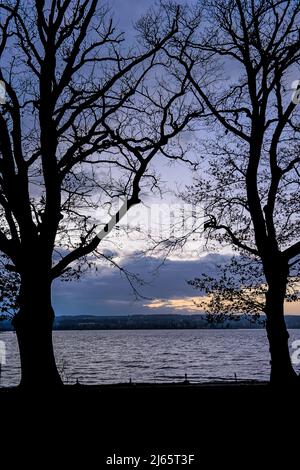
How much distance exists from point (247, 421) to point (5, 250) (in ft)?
28.6

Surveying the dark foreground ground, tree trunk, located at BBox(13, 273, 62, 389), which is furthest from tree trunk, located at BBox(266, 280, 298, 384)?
tree trunk, located at BBox(13, 273, 62, 389)

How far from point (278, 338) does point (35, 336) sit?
27.7 feet

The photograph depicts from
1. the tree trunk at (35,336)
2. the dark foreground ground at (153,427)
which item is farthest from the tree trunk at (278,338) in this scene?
the tree trunk at (35,336)

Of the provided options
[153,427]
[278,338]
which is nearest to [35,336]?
[153,427]

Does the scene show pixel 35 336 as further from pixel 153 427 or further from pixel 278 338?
pixel 278 338

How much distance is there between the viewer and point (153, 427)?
12.1 metres

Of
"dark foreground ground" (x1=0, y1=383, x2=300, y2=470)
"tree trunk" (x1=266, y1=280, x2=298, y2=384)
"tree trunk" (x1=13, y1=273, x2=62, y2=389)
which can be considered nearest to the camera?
"dark foreground ground" (x1=0, y1=383, x2=300, y2=470)

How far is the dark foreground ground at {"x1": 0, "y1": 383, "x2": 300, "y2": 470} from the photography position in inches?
383

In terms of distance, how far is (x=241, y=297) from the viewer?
2284cm

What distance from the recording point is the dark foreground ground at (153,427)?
9734 mm

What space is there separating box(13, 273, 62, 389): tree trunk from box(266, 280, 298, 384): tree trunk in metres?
7.51

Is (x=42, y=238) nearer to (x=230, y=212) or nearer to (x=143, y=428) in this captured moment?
(x=143, y=428)

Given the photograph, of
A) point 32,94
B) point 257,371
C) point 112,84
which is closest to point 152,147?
point 112,84

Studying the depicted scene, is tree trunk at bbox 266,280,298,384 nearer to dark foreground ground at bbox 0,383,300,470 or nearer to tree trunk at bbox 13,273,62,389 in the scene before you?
dark foreground ground at bbox 0,383,300,470
